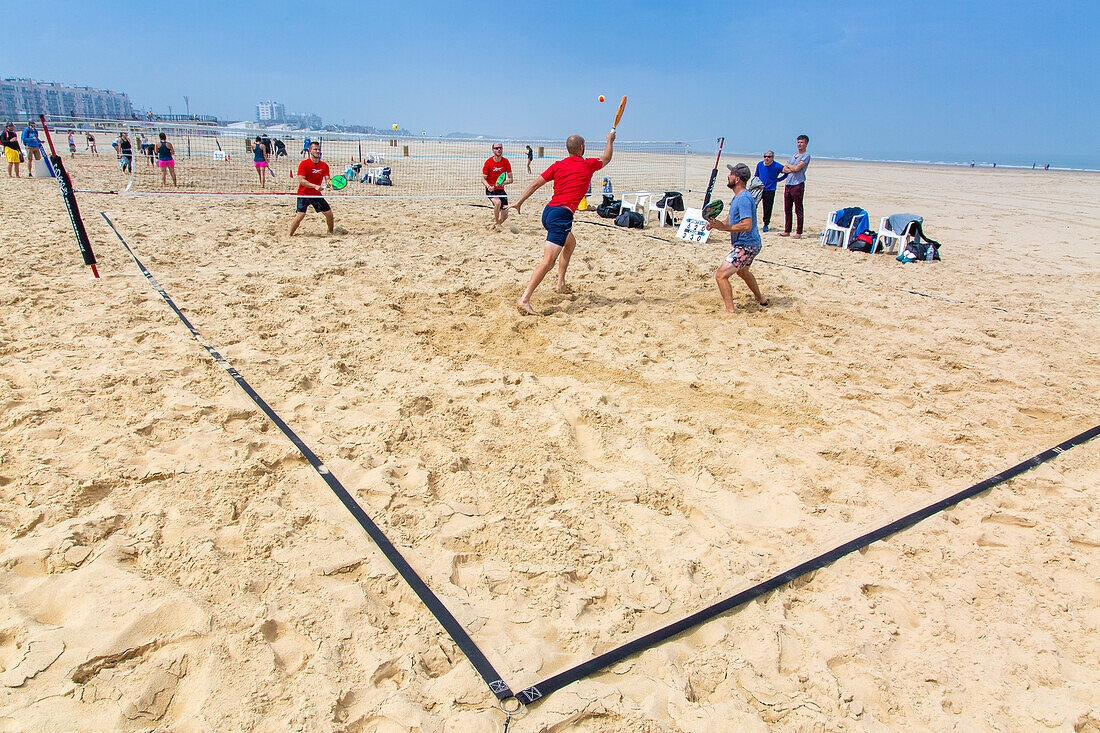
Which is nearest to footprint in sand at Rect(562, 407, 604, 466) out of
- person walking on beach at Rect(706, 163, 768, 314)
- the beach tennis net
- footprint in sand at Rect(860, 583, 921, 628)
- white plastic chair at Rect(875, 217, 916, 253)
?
footprint in sand at Rect(860, 583, 921, 628)

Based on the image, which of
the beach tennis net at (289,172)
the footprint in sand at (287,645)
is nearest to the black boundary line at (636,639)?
the footprint in sand at (287,645)

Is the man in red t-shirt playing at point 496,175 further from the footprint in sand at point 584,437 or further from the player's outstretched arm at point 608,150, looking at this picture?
the footprint in sand at point 584,437

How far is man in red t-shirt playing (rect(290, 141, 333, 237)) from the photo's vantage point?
8.27 metres

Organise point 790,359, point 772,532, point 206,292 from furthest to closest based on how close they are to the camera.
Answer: point 206,292 < point 790,359 < point 772,532

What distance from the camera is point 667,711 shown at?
5.90 feet

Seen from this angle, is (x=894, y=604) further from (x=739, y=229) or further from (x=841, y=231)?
(x=841, y=231)

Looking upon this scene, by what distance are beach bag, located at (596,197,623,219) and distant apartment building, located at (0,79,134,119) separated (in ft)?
254

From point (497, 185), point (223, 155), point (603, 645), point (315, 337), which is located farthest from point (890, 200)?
point (223, 155)

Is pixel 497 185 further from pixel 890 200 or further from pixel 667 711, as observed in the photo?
pixel 890 200

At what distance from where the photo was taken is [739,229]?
Answer: 5.35 m

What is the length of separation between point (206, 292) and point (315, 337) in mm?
1826

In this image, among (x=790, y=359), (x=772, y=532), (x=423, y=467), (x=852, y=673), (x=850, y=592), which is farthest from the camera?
(x=790, y=359)

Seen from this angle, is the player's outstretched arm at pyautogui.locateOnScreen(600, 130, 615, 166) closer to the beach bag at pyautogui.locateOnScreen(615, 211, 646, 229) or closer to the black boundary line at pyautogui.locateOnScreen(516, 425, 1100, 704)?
the black boundary line at pyautogui.locateOnScreen(516, 425, 1100, 704)

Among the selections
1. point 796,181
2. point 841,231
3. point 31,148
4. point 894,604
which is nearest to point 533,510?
point 894,604
